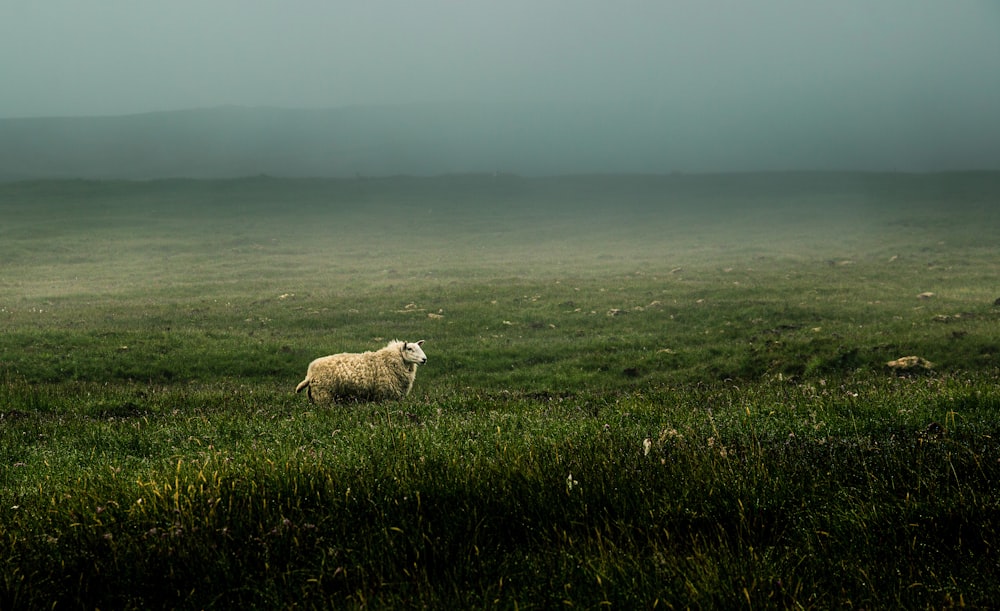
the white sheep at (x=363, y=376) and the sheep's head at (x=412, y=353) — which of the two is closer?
the white sheep at (x=363, y=376)

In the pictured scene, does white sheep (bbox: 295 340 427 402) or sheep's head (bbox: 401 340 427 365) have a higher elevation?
sheep's head (bbox: 401 340 427 365)

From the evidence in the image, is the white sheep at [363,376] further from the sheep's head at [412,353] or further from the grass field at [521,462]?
the grass field at [521,462]

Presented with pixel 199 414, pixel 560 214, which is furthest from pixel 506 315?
pixel 560 214

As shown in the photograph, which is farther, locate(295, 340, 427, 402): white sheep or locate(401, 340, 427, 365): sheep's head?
locate(401, 340, 427, 365): sheep's head

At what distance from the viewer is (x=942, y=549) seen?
165 inches

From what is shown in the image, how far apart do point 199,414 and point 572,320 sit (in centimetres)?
2451

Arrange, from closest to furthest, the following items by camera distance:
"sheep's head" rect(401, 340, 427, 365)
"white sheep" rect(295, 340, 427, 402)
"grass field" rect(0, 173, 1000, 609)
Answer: "grass field" rect(0, 173, 1000, 609) → "white sheep" rect(295, 340, 427, 402) → "sheep's head" rect(401, 340, 427, 365)

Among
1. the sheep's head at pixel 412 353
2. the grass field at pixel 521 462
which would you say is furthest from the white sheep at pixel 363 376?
the grass field at pixel 521 462

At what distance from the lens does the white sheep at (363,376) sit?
14.8 meters

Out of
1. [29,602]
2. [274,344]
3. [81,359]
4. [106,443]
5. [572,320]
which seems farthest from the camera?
[572,320]

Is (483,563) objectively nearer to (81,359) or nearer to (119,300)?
(81,359)

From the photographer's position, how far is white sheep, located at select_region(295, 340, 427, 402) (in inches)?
584

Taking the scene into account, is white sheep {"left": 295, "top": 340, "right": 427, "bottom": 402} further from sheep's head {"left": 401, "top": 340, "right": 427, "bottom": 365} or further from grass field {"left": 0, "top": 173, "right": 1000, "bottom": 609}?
grass field {"left": 0, "top": 173, "right": 1000, "bottom": 609}

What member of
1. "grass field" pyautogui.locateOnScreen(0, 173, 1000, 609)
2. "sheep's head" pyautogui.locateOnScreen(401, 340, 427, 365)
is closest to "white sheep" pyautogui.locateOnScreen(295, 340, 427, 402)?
"sheep's head" pyautogui.locateOnScreen(401, 340, 427, 365)
